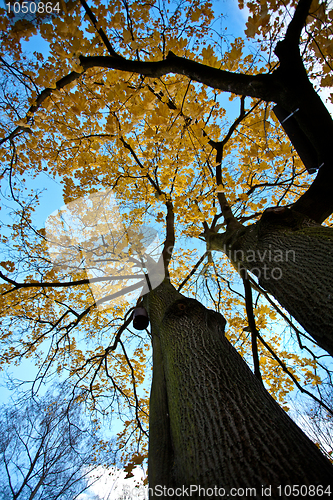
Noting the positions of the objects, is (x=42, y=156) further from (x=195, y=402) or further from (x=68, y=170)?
(x=195, y=402)

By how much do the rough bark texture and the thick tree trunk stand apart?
564 millimetres

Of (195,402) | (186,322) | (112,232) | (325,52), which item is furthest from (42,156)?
(195,402)

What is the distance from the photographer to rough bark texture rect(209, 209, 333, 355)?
1274mm

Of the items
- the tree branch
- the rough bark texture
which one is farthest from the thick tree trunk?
the tree branch

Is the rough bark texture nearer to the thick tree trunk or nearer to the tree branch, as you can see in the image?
the thick tree trunk

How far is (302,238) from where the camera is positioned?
5.79 feet

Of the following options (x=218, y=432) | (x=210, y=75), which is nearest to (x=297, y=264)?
(x=218, y=432)

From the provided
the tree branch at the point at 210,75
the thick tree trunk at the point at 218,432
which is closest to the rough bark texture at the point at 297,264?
the thick tree trunk at the point at 218,432

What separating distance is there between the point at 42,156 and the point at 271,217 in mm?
4373

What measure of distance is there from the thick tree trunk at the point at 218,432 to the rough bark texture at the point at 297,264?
0.56m

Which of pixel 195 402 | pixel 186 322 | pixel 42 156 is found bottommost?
pixel 195 402

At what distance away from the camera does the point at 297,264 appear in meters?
1.57

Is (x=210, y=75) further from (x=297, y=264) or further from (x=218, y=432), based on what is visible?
(x=218, y=432)

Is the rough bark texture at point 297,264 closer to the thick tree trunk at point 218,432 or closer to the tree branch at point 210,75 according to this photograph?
the thick tree trunk at point 218,432
